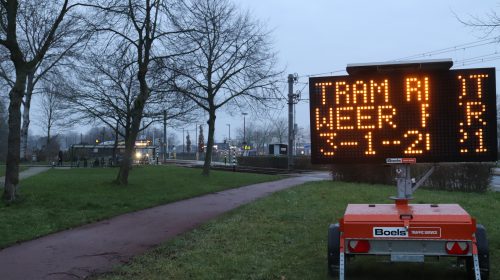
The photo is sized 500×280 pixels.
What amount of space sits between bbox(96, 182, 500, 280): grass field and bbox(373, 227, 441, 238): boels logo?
1.15 m

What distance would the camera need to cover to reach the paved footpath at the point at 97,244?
711 cm

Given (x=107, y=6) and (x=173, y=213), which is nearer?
(x=173, y=213)

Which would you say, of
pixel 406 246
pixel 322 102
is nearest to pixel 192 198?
pixel 322 102

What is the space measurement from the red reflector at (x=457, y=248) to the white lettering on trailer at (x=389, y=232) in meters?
0.48

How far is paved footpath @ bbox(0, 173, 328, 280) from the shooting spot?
7.11 meters

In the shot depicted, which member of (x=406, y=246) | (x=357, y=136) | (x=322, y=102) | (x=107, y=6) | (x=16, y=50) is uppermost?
(x=107, y=6)

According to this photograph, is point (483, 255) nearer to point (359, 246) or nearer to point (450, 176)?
point (359, 246)

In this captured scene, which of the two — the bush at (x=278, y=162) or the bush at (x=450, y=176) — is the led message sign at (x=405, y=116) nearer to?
the bush at (x=450, y=176)

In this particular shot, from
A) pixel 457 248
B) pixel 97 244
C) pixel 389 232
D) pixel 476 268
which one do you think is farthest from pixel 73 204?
pixel 476 268

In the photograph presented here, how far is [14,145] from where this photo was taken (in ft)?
46.5

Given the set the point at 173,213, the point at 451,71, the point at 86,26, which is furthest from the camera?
the point at 86,26

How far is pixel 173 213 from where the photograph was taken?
13.4 metres

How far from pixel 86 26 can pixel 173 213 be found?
9.29 meters

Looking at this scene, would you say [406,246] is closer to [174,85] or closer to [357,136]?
[357,136]
